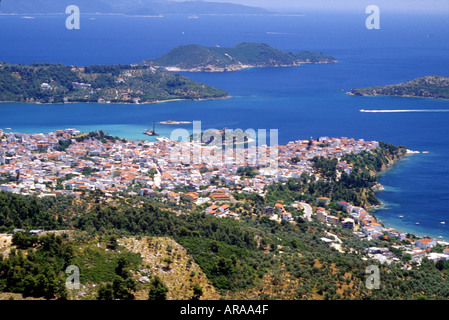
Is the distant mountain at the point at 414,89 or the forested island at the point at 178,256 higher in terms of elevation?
the distant mountain at the point at 414,89

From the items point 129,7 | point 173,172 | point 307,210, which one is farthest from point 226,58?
point 129,7

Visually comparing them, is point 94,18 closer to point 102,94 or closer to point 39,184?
point 102,94

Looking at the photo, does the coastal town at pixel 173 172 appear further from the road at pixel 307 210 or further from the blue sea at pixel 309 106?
the blue sea at pixel 309 106

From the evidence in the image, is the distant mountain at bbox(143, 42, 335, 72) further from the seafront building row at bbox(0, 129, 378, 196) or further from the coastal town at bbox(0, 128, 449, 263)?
the seafront building row at bbox(0, 129, 378, 196)

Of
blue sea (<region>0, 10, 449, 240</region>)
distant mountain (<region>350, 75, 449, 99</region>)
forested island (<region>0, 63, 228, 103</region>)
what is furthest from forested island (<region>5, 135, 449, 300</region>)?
distant mountain (<region>350, 75, 449, 99</region>)

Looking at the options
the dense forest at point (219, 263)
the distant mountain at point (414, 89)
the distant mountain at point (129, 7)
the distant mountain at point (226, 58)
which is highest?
the distant mountain at point (129, 7)

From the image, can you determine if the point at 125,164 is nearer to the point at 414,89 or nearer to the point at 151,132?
the point at 151,132

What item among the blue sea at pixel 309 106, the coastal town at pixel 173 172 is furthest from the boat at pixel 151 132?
the coastal town at pixel 173 172

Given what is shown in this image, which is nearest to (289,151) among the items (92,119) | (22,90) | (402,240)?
(402,240)
